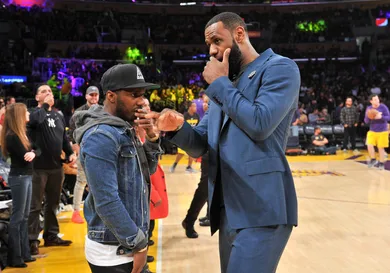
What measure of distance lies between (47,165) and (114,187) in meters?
3.77

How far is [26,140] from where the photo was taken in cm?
501

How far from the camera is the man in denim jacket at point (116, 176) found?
2.08 metres

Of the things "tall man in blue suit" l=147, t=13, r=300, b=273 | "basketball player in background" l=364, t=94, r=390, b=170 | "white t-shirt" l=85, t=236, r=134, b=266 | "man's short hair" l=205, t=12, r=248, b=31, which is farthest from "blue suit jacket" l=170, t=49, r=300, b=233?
"basketball player in background" l=364, t=94, r=390, b=170

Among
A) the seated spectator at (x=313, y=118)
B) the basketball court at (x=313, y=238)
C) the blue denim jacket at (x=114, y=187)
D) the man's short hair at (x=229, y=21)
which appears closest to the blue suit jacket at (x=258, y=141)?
the man's short hair at (x=229, y=21)

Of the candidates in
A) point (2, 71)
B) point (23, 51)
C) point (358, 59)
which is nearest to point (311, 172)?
point (2, 71)

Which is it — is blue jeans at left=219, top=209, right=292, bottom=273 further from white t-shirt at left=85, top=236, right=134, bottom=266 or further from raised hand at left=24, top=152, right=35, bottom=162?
raised hand at left=24, top=152, right=35, bottom=162

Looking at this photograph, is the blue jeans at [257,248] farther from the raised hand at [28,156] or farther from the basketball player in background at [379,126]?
the basketball player in background at [379,126]

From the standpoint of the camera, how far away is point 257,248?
197 centimetres

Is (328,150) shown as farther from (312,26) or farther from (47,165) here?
(312,26)

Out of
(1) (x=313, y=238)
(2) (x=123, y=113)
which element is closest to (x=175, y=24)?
(1) (x=313, y=238)

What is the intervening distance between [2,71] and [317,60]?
1668cm

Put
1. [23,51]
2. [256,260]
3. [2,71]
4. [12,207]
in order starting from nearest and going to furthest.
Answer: [256,260]
[12,207]
[2,71]
[23,51]

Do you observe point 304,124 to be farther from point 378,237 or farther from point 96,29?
point 96,29

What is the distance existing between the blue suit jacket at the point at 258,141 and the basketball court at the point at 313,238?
2.90m
